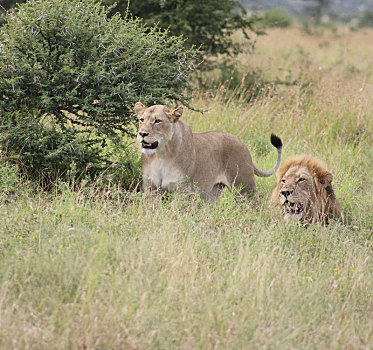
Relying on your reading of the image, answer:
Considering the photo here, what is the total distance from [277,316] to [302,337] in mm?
203

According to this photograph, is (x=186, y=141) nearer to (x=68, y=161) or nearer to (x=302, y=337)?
(x=68, y=161)

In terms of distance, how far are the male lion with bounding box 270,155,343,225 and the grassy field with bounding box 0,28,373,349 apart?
179 mm

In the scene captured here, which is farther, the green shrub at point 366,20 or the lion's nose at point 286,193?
the green shrub at point 366,20

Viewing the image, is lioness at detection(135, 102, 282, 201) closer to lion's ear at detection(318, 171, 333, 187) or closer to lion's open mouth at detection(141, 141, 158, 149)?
lion's open mouth at detection(141, 141, 158, 149)

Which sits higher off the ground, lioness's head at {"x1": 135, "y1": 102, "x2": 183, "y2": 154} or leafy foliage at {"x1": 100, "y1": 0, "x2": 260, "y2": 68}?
leafy foliage at {"x1": 100, "y1": 0, "x2": 260, "y2": 68}

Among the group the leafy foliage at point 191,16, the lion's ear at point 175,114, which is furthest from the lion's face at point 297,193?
the leafy foliage at point 191,16

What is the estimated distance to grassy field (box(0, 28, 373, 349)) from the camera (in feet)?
12.0

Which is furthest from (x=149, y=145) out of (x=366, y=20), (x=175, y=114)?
(x=366, y=20)

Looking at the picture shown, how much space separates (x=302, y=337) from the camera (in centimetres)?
390

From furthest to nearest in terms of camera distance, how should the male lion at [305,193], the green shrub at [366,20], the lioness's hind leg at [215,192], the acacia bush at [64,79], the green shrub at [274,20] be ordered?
the green shrub at [366,20] → the green shrub at [274,20] → the lioness's hind leg at [215,192] → the acacia bush at [64,79] → the male lion at [305,193]

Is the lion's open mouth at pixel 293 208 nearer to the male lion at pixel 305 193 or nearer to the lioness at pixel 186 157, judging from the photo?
the male lion at pixel 305 193

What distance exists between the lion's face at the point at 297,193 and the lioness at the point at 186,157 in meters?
0.68

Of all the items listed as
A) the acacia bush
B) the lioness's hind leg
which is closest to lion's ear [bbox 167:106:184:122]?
the acacia bush

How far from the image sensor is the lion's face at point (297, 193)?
18.9 feet
